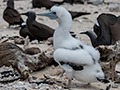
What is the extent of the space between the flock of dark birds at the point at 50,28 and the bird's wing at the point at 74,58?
2248mm

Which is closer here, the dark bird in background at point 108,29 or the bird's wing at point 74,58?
the bird's wing at point 74,58

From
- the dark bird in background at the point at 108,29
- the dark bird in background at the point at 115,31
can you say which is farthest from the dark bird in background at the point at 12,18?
the dark bird in background at the point at 115,31

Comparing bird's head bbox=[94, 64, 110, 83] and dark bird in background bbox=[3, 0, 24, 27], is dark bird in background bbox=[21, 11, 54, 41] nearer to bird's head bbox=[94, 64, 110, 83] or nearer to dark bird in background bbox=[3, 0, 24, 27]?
dark bird in background bbox=[3, 0, 24, 27]

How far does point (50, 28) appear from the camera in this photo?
9.64 m

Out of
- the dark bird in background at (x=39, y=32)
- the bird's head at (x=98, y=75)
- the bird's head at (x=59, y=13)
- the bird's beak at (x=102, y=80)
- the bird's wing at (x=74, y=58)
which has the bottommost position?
the dark bird in background at (x=39, y=32)

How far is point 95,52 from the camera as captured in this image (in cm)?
455

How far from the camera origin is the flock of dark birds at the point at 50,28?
6.74 metres

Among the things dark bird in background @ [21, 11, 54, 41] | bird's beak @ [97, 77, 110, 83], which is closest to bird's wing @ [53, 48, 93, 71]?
bird's beak @ [97, 77, 110, 83]

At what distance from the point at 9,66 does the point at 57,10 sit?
68.0 inches

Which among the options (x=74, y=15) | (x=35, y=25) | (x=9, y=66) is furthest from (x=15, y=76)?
(x=74, y=15)

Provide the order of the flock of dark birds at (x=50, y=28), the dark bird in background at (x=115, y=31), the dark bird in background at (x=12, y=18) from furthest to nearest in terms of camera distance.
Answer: the dark bird in background at (x=12, y=18), the flock of dark birds at (x=50, y=28), the dark bird in background at (x=115, y=31)

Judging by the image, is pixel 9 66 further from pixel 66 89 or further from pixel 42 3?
pixel 42 3

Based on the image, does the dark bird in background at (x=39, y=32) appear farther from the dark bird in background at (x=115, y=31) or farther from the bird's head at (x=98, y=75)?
the bird's head at (x=98, y=75)

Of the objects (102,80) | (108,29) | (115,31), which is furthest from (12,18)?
(102,80)
